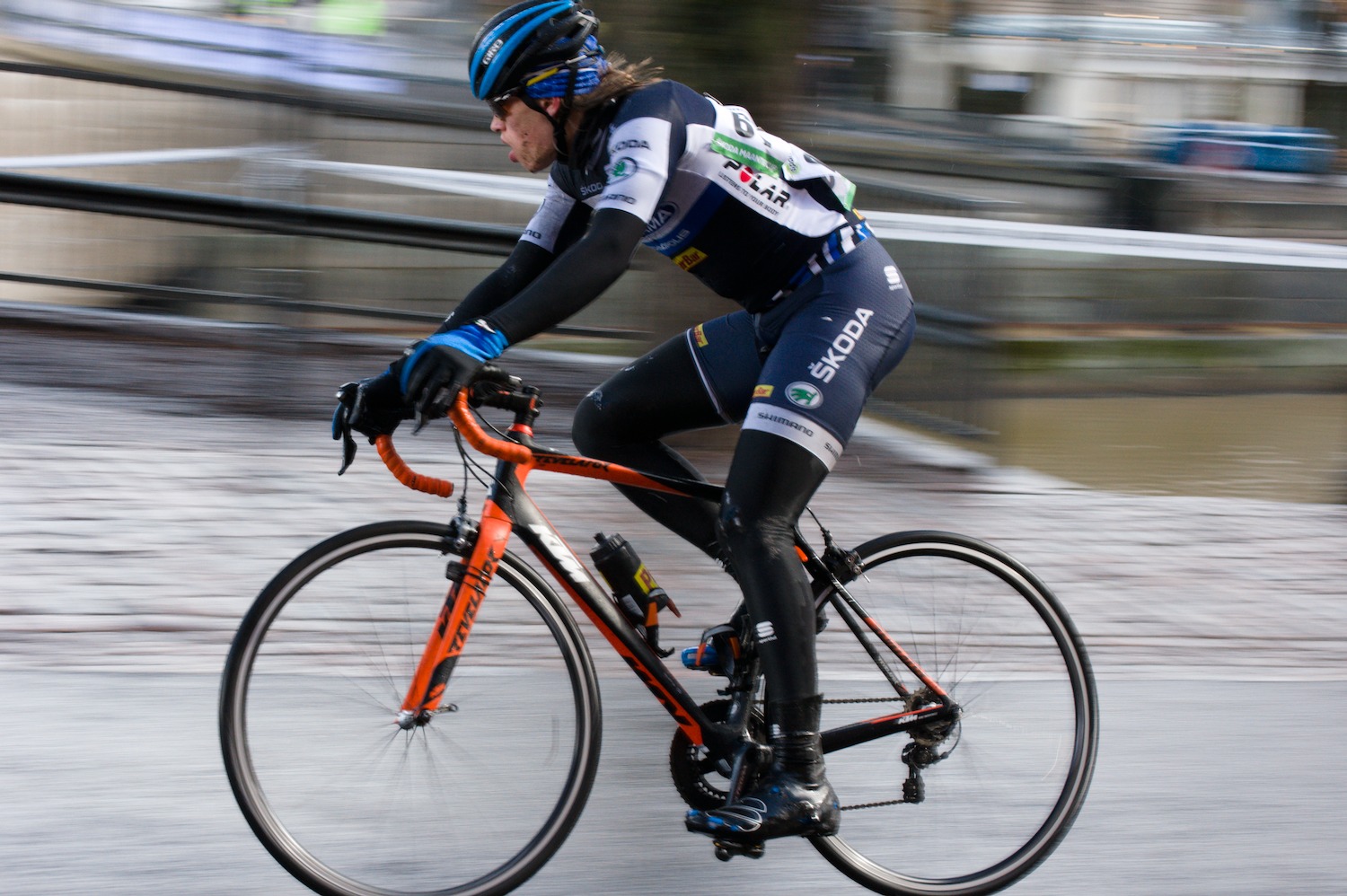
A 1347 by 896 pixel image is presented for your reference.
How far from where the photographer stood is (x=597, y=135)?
3.24m

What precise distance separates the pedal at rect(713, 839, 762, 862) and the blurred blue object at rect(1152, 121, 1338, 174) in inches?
922

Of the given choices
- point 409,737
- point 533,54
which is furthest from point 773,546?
point 533,54

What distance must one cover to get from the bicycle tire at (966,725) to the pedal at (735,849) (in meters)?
0.29

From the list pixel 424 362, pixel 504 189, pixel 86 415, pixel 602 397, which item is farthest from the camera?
pixel 504 189

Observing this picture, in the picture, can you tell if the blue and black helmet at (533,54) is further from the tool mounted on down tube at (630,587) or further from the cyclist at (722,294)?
the tool mounted on down tube at (630,587)

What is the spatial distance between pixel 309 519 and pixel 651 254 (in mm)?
2244

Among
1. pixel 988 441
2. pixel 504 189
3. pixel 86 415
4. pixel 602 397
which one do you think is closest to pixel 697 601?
pixel 602 397

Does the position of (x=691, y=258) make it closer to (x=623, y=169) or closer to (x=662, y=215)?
(x=662, y=215)

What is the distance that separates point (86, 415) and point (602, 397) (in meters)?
4.88

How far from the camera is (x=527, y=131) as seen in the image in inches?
128

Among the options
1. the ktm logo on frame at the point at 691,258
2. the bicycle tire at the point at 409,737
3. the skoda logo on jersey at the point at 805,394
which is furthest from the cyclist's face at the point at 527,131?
the bicycle tire at the point at 409,737

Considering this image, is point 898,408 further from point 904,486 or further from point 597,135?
point 597,135

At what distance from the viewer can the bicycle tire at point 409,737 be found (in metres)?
3.15

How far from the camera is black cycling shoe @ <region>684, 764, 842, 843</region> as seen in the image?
3.20 m
